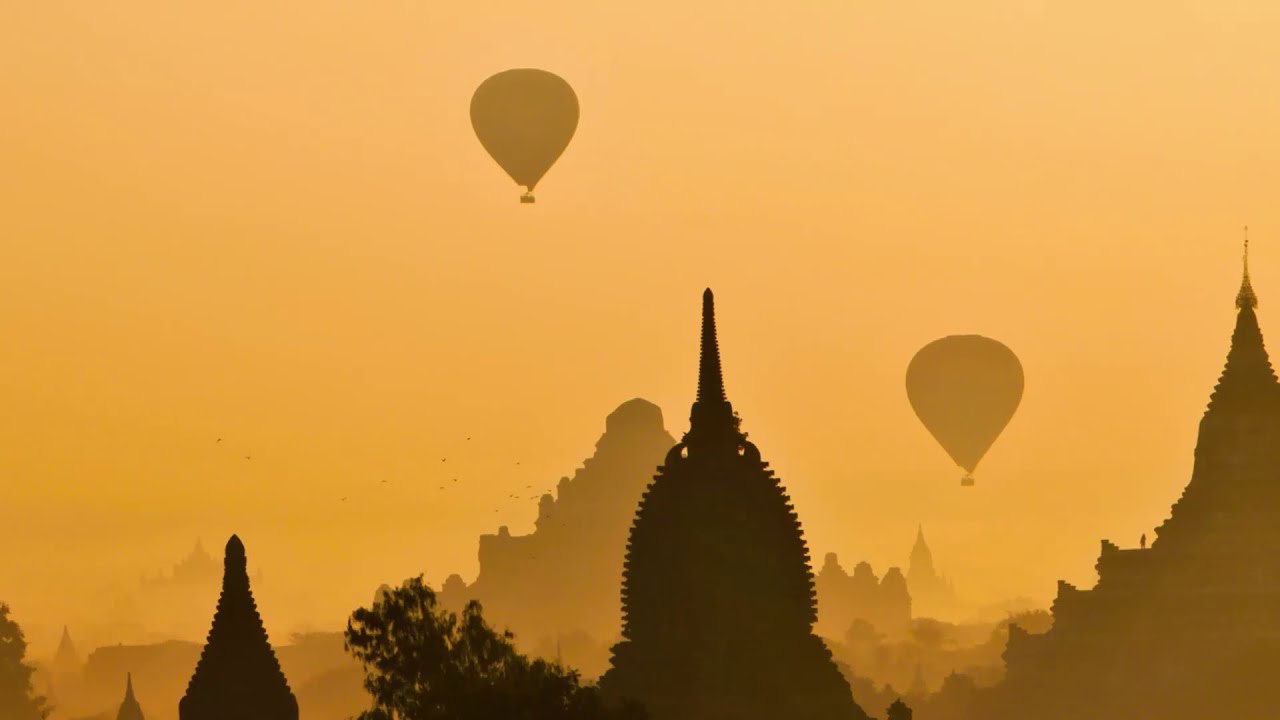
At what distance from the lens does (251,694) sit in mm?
98438

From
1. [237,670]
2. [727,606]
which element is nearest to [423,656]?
[237,670]

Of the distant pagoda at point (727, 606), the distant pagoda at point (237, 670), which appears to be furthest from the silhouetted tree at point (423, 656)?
the distant pagoda at point (727, 606)

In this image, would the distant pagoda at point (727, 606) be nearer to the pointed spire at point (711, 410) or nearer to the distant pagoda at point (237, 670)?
the pointed spire at point (711, 410)

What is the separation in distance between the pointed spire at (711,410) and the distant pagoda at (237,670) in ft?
82.7

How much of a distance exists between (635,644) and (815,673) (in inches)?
226

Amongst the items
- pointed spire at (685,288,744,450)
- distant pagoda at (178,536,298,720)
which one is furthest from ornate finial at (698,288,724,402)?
distant pagoda at (178,536,298,720)

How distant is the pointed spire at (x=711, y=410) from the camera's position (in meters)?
123

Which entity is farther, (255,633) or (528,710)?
(255,633)

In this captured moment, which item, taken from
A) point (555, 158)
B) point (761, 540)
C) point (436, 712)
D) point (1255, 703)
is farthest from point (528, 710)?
point (1255, 703)

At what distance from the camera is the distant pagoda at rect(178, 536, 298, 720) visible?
3866 inches

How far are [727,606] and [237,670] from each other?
26.1 m

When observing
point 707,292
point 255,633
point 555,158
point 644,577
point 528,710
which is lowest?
point 528,710

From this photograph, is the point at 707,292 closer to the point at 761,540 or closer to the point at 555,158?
the point at 761,540

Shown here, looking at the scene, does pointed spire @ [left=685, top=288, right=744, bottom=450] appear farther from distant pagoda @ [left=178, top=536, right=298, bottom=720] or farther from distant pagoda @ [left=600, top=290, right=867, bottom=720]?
distant pagoda @ [left=178, top=536, right=298, bottom=720]
